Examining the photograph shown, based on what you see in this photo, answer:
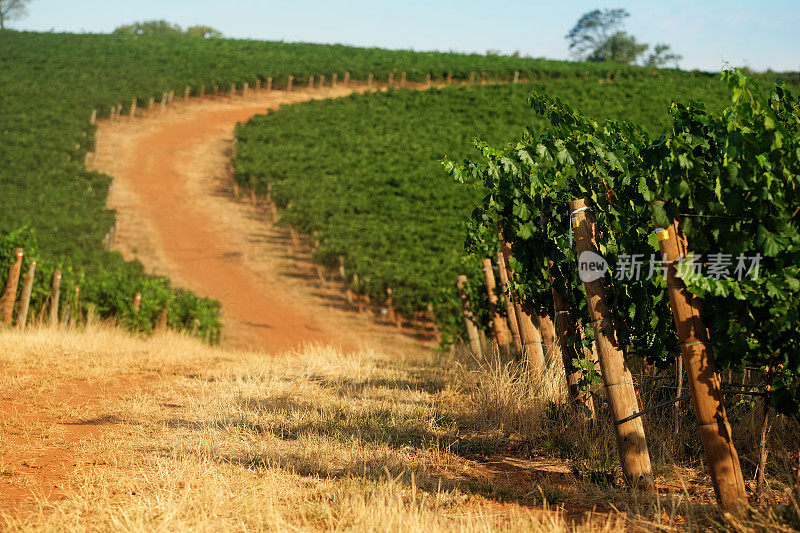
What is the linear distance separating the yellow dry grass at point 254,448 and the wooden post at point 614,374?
0.74 meters

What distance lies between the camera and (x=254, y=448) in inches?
220

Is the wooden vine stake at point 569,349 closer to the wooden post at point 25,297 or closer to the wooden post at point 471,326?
the wooden post at point 471,326

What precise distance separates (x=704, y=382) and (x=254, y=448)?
3.29 metres

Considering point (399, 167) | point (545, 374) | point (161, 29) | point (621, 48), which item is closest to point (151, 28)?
point (161, 29)

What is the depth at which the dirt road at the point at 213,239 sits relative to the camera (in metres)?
18.9

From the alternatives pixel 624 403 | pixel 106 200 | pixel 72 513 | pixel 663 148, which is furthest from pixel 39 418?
pixel 106 200

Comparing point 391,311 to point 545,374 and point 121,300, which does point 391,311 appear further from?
point 545,374

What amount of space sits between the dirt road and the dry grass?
7366mm

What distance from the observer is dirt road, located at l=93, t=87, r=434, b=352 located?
744 inches

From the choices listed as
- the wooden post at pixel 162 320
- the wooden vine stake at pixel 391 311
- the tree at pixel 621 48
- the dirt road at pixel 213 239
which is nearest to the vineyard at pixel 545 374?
the wooden post at pixel 162 320

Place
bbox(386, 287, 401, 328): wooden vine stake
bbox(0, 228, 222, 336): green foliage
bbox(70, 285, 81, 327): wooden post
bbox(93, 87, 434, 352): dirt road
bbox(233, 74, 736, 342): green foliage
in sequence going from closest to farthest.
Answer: bbox(0, 228, 222, 336): green foliage < bbox(70, 285, 81, 327): wooden post < bbox(93, 87, 434, 352): dirt road < bbox(386, 287, 401, 328): wooden vine stake < bbox(233, 74, 736, 342): green foliage

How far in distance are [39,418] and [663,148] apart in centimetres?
574

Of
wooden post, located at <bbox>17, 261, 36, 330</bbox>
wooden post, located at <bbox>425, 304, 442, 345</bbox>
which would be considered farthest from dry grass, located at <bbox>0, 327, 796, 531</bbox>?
wooden post, located at <bbox>425, 304, 442, 345</bbox>

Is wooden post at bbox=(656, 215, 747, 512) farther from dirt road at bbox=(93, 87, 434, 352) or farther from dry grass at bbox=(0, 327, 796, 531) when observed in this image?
dirt road at bbox=(93, 87, 434, 352)
